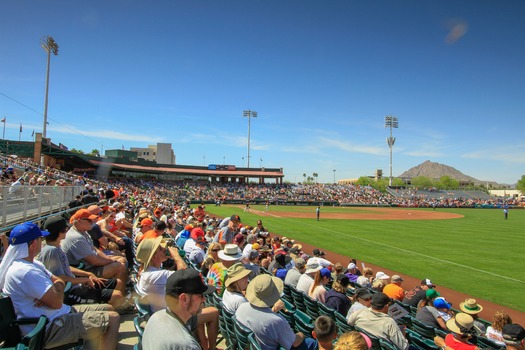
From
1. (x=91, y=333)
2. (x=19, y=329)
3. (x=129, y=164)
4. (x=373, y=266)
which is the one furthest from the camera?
(x=129, y=164)

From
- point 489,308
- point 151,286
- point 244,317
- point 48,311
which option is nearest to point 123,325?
point 151,286

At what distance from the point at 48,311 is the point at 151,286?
109 cm

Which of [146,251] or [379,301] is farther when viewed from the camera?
[379,301]

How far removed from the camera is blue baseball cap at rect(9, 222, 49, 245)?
3621mm

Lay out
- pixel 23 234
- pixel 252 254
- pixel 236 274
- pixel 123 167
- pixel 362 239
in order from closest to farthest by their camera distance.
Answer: pixel 23 234 < pixel 236 274 < pixel 252 254 < pixel 362 239 < pixel 123 167

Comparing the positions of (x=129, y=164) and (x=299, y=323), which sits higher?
(x=129, y=164)

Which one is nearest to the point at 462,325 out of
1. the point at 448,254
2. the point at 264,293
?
the point at 264,293

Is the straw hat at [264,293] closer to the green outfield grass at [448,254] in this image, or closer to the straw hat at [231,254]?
the straw hat at [231,254]

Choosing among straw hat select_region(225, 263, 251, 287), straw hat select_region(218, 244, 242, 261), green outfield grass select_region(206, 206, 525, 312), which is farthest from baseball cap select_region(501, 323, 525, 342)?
green outfield grass select_region(206, 206, 525, 312)

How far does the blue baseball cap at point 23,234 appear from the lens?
11.9 feet

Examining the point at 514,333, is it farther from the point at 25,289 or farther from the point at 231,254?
the point at 25,289

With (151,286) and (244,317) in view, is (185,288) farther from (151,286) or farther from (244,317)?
(151,286)

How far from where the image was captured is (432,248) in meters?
19.7

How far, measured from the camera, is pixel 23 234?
3664 mm
